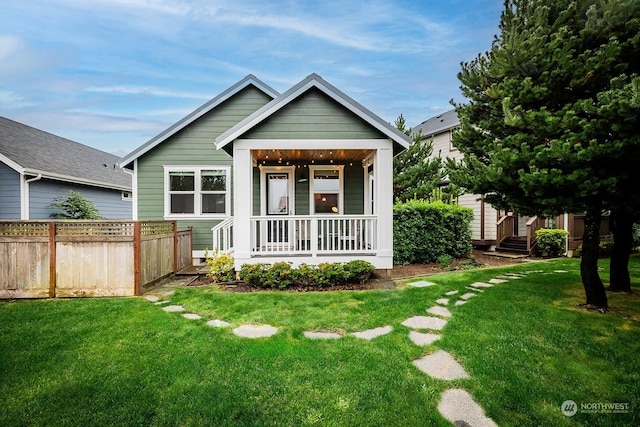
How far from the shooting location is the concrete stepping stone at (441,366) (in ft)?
10.0

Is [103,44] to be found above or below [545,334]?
above

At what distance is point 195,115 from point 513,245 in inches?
525

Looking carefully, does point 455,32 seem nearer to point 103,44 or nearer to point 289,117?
point 289,117

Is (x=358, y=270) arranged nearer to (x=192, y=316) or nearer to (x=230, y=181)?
(x=192, y=316)

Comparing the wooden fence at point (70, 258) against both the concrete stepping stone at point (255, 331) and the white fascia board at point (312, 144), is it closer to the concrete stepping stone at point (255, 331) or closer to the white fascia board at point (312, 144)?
the white fascia board at point (312, 144)

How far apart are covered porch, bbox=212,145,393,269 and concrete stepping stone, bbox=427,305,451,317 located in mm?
2360

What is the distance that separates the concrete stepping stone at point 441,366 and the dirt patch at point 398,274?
10.5ft

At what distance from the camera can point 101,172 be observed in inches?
604

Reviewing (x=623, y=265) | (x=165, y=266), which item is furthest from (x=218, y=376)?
(x=623, y=265)

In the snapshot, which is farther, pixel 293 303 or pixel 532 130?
pixel 293 303

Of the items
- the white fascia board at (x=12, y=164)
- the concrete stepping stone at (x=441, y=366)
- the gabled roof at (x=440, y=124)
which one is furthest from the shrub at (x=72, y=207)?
the gabled roof at (x=440, y=124)

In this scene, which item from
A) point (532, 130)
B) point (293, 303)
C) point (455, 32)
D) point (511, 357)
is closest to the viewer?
point (511, 357)

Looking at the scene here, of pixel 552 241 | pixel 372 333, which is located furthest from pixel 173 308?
pixel 552 241

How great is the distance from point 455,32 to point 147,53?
49.9 ft
